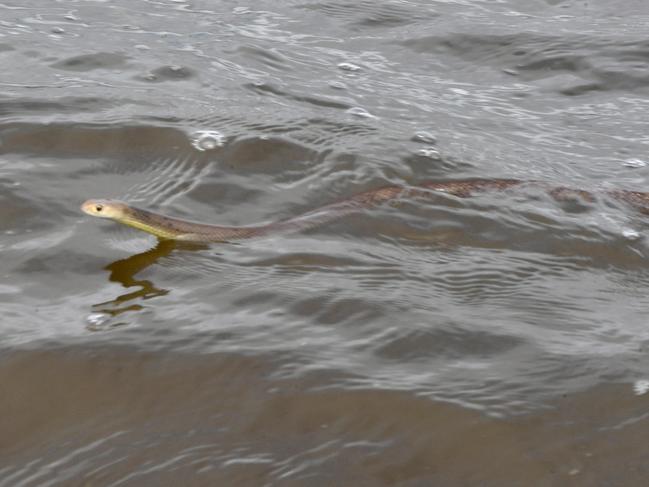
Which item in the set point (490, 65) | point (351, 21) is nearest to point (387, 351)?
point (490, 65)

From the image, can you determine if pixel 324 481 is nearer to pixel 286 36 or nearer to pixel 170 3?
pixel 286 36

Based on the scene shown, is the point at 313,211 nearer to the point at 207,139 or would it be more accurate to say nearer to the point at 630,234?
the point at 207,139

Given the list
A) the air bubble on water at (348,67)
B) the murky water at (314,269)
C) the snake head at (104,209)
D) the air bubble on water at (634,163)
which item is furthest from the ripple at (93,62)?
the air bubble on water at (634,163)

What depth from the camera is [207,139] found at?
629 cm

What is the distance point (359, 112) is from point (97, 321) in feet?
10.1

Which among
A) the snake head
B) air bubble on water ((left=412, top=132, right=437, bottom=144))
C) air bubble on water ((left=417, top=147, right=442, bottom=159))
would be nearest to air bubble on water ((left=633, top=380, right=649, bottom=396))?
the snake head

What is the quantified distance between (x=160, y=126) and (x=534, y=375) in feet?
9.97

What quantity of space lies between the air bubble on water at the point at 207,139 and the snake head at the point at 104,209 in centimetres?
135

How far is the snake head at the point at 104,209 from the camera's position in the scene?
4.87m

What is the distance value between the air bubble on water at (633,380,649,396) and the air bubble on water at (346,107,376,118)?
3.23 metres

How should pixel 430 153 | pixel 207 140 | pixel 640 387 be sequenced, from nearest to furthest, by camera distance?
1. pixel 640 387
2. pixel 207 140
3. pixel 430 153

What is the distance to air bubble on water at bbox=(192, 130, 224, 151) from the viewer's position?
6.22 m

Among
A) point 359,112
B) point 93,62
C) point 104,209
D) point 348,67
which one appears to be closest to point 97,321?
point 104,209

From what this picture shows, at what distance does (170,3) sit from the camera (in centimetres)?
927
